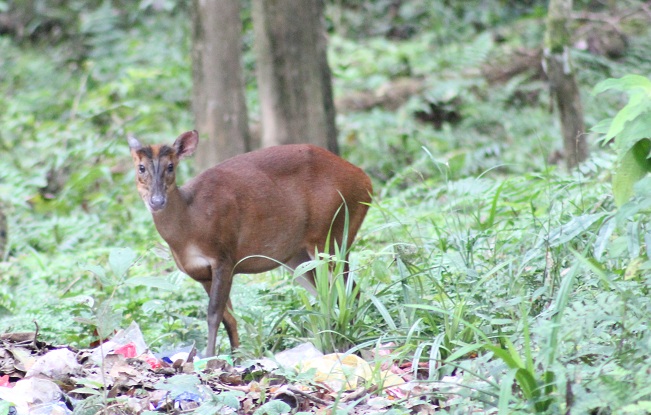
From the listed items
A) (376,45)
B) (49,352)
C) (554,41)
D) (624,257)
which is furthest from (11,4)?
(624,257)

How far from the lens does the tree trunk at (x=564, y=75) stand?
8641mm

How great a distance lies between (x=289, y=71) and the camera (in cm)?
949

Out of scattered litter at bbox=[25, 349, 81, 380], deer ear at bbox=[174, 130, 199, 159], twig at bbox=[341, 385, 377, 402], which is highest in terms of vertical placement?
deer ear at bbox=[174, 130, 199, 159]

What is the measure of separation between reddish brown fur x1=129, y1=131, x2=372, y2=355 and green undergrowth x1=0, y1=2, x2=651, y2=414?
0.23 m

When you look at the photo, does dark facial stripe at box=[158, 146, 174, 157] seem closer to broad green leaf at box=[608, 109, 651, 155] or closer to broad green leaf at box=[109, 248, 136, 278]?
broad green leaf at box=[109, 248, 136, 278]

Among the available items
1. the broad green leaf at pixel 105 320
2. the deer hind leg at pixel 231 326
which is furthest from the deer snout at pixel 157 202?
the broad green leaf at pixel 105 320

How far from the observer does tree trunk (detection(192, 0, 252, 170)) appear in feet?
32.6

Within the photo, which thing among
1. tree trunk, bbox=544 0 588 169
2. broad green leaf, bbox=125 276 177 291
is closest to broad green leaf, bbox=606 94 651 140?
broad green leaf, bbox=125 276 177 291

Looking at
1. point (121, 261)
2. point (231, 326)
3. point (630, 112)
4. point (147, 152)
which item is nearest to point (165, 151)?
point (147, 152)

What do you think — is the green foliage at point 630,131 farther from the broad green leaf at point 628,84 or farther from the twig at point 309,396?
the twig at point 309,396

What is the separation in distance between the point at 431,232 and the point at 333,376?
295 centimetres

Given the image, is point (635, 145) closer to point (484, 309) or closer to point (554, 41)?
point (484, 309)

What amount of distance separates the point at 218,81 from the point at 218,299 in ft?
16.4

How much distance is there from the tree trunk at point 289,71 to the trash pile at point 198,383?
4918 mm
